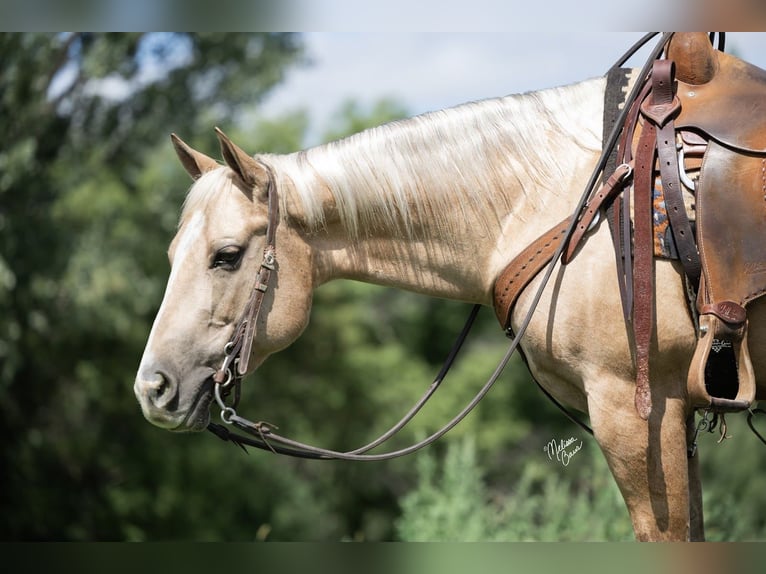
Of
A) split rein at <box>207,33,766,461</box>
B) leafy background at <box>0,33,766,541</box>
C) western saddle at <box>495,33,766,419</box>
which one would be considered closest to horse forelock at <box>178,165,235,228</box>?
split rein at <box>207,33,766,461</box>

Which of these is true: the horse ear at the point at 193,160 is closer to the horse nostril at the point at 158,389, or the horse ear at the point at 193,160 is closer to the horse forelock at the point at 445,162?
the horse forelock at the point at 445,162

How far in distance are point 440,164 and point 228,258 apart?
809mm

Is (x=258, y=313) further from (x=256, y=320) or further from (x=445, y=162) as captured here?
(x=445, y=162)

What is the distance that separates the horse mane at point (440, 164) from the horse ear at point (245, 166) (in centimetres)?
7

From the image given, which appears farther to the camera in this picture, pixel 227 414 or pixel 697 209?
pixel 227 414

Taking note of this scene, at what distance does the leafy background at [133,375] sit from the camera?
6466 millimetres

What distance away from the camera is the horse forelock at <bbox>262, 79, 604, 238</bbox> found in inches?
106

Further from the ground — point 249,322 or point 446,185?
point 446,185

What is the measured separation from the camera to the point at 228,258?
268cm

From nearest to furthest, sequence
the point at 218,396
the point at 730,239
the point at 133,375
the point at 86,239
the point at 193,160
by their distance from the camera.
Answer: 1. the point at 730,239
2. the point at 218,396
3. the point at 193,160
4. the point at 86,239
5. the point at 133,375

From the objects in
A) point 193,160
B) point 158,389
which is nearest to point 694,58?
point 193,160

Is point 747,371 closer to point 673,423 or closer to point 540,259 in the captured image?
point 673,423

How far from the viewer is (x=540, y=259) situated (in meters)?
2.53
